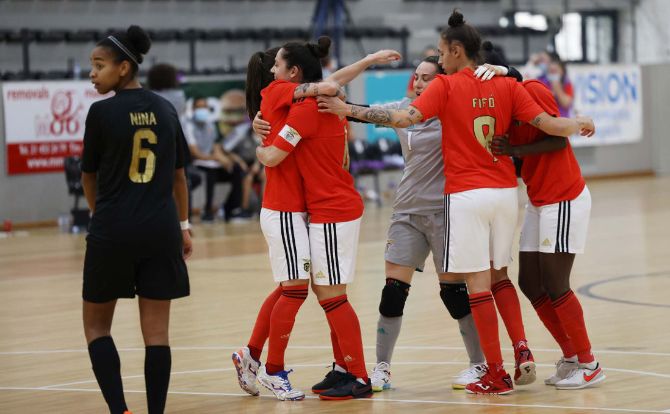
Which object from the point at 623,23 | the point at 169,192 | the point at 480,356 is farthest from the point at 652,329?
the point at 623,23

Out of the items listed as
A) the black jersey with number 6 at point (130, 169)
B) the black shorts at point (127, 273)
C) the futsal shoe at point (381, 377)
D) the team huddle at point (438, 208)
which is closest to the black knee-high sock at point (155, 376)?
the black shorts at point (127, 273)

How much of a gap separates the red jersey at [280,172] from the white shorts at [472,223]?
2.42 feet

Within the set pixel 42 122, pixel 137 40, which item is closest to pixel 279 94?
pixel 137 40

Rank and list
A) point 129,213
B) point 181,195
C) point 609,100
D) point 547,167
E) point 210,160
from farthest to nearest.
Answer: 1. point 609,100
2. point 210,160
3. point 547,167
4. point 181,195
5. point 129,213

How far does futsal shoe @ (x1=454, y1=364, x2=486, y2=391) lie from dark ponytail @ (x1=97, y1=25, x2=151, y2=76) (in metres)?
2.27

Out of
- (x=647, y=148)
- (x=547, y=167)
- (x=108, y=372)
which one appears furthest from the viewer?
(x=647, y=148)

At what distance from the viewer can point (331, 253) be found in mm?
6000

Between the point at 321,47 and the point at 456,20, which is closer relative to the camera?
the point at 456,20

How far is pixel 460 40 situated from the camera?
5.94 metres

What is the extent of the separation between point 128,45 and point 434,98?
150 centimetres

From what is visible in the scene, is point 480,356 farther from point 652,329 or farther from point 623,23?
point 623,23

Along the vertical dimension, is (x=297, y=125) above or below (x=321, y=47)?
below

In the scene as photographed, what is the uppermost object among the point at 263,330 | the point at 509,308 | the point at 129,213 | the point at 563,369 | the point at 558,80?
the point at 558,80

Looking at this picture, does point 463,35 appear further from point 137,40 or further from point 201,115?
point 201,115
